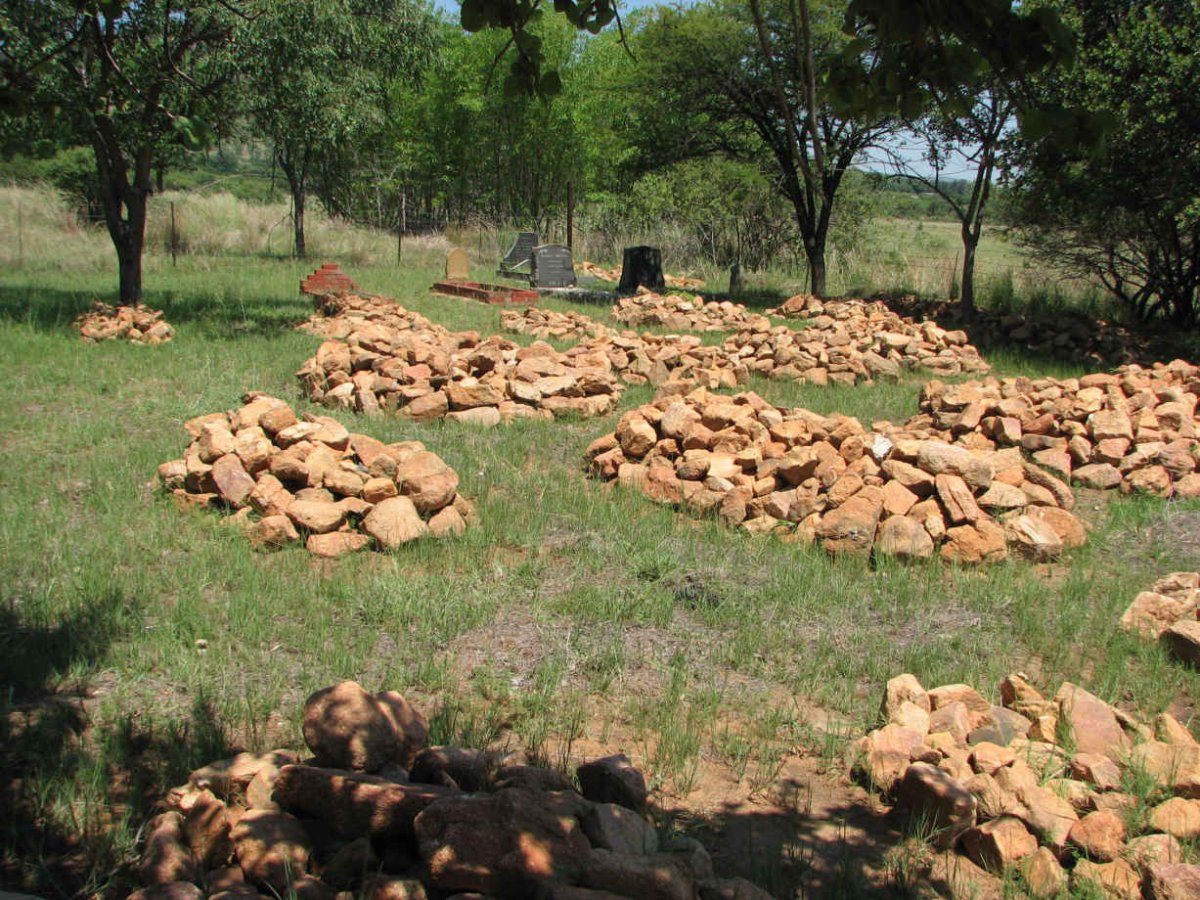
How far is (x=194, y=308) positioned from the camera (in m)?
15.2

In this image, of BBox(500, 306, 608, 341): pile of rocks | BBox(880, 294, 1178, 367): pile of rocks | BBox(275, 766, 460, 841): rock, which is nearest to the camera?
BBox(275, 766, 460, 841): rock

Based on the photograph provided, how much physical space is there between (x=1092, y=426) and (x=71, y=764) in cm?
788

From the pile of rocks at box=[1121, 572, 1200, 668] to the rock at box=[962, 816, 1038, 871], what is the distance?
2060mm

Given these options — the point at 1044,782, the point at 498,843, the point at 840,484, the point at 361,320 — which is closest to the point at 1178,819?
the point at 1044,782

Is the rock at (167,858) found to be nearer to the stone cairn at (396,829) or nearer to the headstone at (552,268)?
the stone cairn at (396,829)

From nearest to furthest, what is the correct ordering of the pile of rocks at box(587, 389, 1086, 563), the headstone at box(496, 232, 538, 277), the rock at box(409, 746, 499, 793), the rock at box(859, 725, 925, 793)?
the rock at box(409, 746, 499, 793) < the rock at box(859, 725, 925, 793) < the pile of rocks at box(587, 389, 1086, 563) < the headstone at box(496, 232, 538, 277)

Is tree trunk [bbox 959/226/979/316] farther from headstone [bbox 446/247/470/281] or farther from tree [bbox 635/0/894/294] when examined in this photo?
headstone [bbox 446/247/470/281]

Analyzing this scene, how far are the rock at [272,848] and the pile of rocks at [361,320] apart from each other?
8386 mm

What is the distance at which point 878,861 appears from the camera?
2998 mm

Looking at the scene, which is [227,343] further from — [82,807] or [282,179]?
[282,179]

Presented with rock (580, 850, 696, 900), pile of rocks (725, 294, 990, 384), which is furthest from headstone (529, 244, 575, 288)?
rock (580, 850, 696, 900)

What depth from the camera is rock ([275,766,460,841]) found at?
2568 mm

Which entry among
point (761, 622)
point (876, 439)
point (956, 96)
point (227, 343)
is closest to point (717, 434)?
point (876, 439)

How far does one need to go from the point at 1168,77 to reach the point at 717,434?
34.9ft
